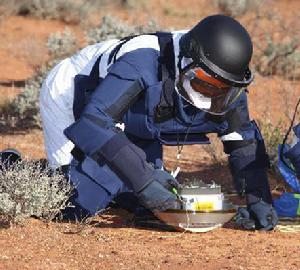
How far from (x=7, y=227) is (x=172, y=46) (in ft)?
4.49

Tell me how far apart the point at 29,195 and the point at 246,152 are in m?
1.36

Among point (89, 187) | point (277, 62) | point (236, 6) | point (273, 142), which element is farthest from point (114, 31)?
point (89, 187)

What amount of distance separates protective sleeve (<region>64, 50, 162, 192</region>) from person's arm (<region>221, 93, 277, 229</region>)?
73cm

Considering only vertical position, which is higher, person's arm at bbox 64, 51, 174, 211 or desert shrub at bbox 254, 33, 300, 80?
person's arm at bbox 64, 51, 174, 211

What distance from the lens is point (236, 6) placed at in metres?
18.4

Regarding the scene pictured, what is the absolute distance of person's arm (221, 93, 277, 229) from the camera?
6215 mm

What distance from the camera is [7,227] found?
18.6ft

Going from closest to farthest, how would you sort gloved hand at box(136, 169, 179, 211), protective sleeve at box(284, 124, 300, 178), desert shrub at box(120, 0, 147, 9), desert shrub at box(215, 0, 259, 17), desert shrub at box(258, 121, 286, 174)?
gloved hand at box(136, 169, 179, 211)
protective sleeve at box(284, 124, 300, 178)
desert shrub at box(258, 121, 286, 174)
desert shrub at box(215, 0, 259, 17)
desert shrub at box(120, 0, 147, 9)

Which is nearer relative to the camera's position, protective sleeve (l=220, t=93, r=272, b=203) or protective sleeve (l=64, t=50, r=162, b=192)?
protective sleeve (l=64, t=50, r=162, b=192)

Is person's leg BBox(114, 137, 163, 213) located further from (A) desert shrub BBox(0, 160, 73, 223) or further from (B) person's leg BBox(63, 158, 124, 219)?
(A) desert shrub BBox(0, 160, 73, 223)

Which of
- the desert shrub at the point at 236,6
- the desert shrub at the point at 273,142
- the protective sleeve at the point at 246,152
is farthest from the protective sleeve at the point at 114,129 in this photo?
the desert shrub at the point at 236,6

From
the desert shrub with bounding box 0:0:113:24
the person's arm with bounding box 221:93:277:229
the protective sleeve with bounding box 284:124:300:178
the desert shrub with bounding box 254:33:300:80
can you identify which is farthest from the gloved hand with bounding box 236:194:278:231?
the desert shrub with bounding box 0:0:113:24

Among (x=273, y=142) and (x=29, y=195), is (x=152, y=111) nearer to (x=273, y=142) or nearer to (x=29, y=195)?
(x=29, y=195)

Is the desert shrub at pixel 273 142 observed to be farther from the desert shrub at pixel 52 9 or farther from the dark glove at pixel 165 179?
the desert shrub at pixel 52 9
